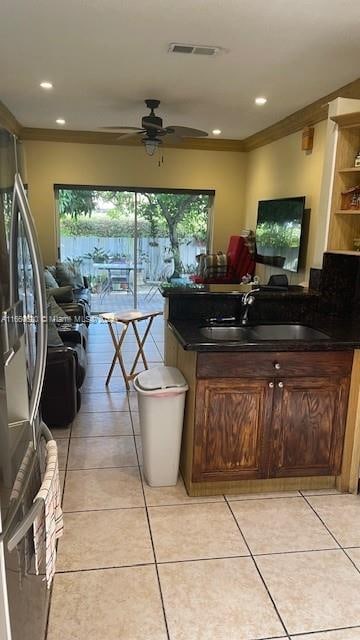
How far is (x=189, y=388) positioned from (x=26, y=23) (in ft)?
8.31

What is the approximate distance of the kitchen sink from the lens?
9.63ft

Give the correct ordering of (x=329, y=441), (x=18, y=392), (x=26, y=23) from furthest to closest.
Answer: (x=26, y=23) → (x=329, y=441) → (x=18, y=392)

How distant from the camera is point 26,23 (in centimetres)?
300

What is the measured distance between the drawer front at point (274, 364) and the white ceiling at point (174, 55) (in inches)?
77.2

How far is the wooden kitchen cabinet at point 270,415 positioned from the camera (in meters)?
2.47

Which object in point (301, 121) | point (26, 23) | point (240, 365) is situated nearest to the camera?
→ point (240, 365)

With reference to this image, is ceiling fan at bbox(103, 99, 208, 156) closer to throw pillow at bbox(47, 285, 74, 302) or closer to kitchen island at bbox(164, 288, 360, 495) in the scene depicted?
throw pillow at bbox(47, 285, 74, 302)

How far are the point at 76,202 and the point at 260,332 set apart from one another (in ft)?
16.4

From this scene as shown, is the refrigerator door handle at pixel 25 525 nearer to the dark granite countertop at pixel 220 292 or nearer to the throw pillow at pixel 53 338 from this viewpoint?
the dark granite countertop at pixel 220 292

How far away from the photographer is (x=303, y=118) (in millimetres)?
5043

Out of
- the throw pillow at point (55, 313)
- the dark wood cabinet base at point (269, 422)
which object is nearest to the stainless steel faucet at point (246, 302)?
the dark wood cabinet base at point (269, 422)

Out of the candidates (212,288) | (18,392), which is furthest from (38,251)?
(212,288)

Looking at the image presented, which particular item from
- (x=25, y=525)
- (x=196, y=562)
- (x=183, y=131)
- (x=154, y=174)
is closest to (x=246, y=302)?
(x=196, y=562)

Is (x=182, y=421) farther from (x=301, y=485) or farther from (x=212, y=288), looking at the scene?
(x=212, y=288)
